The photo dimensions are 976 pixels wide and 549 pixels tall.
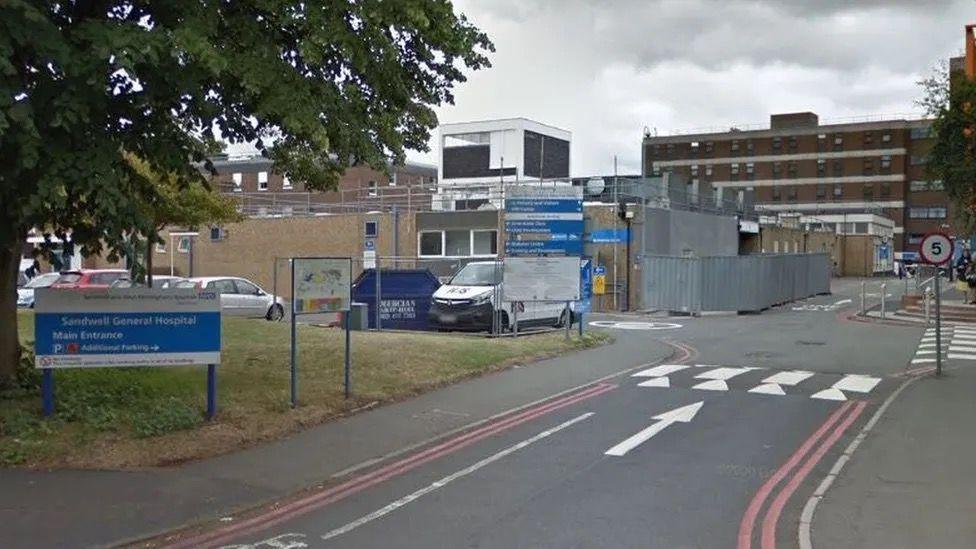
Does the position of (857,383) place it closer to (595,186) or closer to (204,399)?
(204,399)

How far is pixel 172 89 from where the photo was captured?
8203 mm

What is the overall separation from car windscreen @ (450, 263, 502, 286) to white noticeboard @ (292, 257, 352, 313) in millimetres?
10367

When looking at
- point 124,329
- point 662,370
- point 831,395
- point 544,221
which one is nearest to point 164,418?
point 124,329

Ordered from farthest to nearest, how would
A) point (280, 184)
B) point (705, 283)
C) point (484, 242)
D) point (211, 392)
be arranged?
point (280, 184) < point (484, 242) < point (705, 283) < point (211, 392)

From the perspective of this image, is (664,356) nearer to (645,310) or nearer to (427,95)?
(427,95)

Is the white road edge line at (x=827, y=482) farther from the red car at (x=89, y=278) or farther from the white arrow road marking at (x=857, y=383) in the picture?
the red car at (x=89, y=278)

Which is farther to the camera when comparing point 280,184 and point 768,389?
point 280,184

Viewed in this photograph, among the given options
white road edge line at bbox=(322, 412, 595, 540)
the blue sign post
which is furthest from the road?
the blue sign post

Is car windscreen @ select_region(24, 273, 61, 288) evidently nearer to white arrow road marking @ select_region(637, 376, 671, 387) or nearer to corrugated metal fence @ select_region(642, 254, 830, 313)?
corrugated metal fence @ select_region(642, 254, 830, 313)

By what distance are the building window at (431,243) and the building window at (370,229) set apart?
2.62 meters

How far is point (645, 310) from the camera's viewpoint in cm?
3303

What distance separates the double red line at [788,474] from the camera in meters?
6.61

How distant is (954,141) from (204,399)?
25834mm

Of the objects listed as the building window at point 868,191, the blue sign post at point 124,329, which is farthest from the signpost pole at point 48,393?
the building window at point 868,191
